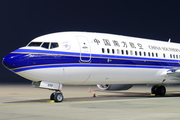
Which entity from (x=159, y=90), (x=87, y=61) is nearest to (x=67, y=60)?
(x=87, y=61)

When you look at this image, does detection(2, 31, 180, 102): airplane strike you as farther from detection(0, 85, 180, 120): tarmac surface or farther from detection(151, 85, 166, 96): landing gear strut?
detection(151, 85, 166, 96): landing gear strut

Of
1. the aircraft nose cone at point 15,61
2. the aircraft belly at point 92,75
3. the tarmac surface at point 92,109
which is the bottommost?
the tarmac surface at point 92,109

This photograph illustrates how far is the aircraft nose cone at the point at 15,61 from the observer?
50.9ft

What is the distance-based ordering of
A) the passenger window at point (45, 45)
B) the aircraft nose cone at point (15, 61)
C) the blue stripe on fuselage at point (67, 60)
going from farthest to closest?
Result: the passenger window at point (45, 45), the blue stripe on fuselage at point (67, 60), the aircraft nose cone at point (15, 61)

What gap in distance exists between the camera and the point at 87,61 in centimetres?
1745

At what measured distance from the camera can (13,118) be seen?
1020 cm

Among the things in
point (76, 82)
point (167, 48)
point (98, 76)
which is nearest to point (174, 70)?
point (167, 48)

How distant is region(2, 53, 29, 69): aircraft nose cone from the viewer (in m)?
15.5

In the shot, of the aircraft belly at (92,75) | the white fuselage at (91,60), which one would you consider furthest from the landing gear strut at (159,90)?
the aircraft belly at (92,75)

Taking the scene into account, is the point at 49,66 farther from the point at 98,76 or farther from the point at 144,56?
the point at 144,56

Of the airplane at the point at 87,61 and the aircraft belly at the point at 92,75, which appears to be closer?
the airplane at the point at 87,61

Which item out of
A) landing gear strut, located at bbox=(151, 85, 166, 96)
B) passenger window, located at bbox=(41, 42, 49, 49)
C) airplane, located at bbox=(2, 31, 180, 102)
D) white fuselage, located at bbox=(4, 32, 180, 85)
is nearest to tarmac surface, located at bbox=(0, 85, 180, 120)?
airplane, located at bbox=(2, 31, 180, 102)

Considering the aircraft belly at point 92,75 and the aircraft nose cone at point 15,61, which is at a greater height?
the aircraft nose cone at point 15,61

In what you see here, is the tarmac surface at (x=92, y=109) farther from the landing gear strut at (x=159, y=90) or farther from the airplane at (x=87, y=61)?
the landing gear strut at (x=159, y=90)
